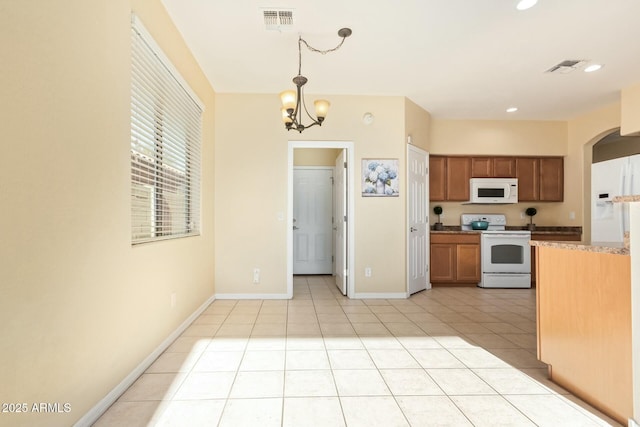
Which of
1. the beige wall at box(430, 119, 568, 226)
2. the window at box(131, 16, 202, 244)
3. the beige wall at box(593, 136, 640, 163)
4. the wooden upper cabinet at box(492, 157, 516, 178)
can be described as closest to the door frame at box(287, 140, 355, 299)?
the window at box(131, 16, 202, 244)

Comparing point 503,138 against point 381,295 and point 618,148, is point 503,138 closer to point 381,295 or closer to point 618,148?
point 618,148

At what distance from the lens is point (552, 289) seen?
6.53ft

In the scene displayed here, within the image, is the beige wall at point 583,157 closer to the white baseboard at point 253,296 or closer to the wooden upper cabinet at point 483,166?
the wooden upper cabinet at point 483,166

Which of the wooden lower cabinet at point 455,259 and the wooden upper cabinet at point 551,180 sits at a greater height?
the wooden upper cabinet at point 551,180

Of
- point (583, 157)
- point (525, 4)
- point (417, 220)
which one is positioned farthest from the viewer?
point (583, 157)

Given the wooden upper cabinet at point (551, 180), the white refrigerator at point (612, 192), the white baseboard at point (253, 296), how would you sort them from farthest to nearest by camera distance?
1. the wooden upper cabinet at point (551, 180)
2. the white baseboard at point (253, 296)
3. the white refrigerator at point (612, 192)

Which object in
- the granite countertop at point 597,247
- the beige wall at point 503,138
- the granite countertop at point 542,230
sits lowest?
the granite countertop at point 542,230

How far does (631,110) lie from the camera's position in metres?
3.82


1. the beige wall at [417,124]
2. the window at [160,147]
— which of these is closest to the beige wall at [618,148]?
the beige wall at [417,124]

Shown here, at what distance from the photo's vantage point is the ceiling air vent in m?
3.22

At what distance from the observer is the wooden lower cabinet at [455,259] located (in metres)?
4.84

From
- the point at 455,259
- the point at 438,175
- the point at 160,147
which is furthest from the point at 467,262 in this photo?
the point at 160,147

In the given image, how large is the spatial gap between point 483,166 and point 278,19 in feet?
13.5

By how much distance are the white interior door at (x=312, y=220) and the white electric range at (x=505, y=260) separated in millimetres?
2583
